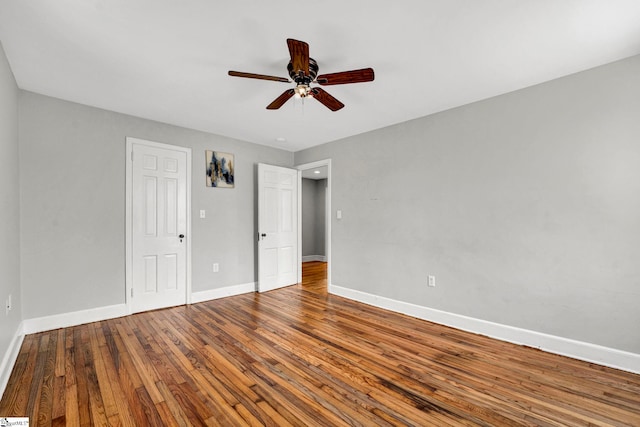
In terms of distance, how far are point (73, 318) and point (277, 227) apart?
112 inches

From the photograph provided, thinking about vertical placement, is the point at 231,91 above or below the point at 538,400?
above

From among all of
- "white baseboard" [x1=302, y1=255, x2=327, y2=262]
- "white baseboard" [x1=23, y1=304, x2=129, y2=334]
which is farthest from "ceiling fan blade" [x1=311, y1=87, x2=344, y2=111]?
"white baseboard" [x1=302, y1=255, x2=327, y2=262]

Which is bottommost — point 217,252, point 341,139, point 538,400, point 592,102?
point 538,400

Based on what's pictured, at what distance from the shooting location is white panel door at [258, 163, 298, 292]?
4.72 m

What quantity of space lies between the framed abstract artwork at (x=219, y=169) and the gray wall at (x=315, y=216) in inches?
144

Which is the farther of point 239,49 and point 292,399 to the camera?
point 239,49

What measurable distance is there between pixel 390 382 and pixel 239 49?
108 inches

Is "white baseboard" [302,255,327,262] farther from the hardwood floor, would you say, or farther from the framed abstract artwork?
the hardwood floor

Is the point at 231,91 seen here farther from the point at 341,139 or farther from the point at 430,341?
the point at 430,341

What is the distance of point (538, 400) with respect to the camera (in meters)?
1.93

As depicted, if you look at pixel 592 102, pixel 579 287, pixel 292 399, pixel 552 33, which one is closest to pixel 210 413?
pixel 292 399

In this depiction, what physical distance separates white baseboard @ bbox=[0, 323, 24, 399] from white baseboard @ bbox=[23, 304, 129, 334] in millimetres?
110

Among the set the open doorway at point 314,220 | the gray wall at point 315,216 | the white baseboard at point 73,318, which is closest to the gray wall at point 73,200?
the white baseboard at point 73,318

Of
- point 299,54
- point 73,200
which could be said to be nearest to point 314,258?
point 73,200
